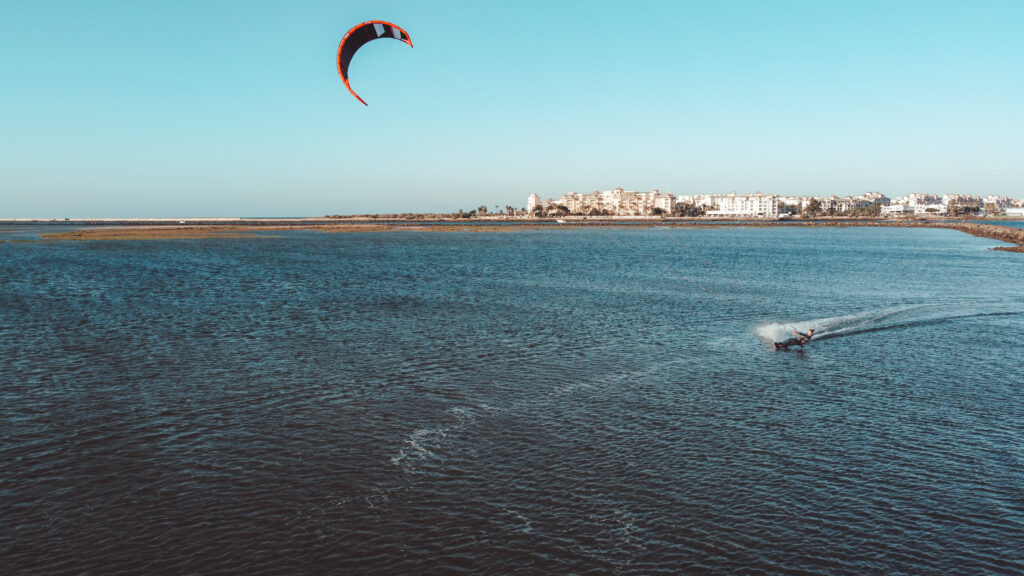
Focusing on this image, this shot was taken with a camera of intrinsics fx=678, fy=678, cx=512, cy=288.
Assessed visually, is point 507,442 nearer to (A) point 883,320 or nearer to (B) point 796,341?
(B) point 796,341

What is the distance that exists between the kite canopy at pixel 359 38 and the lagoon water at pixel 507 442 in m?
9.39

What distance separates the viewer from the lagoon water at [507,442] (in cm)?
950

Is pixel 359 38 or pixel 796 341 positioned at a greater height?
pixel 359 38

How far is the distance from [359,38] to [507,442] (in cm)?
1686

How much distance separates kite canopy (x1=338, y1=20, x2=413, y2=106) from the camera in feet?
74.5

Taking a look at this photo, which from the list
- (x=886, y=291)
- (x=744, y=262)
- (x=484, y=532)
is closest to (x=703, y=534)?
(x=484, y=532)

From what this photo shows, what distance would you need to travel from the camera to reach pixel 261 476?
11703mm

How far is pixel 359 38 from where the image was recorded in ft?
78.8

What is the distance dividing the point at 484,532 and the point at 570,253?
6358 centimetres

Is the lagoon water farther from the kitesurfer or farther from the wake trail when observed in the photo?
the kitesurfer

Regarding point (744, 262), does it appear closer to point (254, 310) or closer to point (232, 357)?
point (254, 310)

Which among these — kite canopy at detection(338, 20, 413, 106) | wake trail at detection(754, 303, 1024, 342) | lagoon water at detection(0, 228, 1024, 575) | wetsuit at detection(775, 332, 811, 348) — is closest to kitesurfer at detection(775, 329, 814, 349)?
wetsuit at detection(775, 332, 811, 348)

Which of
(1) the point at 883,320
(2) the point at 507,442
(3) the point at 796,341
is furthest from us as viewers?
(1) the point at 883,320

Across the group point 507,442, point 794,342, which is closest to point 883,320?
point 794,342
